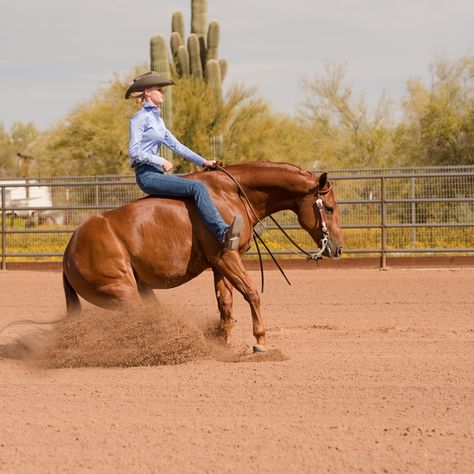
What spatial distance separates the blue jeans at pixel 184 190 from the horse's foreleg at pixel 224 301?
56cm

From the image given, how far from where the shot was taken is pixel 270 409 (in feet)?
18.0

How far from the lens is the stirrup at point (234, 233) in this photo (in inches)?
281

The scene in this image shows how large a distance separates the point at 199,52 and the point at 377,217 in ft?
52.8

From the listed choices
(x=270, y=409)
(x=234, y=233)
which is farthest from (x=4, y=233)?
(x=270, y=409)

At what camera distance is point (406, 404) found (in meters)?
5.59

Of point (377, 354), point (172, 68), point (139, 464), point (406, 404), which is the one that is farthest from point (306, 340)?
→ point (172, 68)

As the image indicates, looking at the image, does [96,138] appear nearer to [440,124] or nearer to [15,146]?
[440,124]

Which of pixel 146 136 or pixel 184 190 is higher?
pixel 146 136

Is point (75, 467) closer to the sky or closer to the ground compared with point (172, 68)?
closer to the ground

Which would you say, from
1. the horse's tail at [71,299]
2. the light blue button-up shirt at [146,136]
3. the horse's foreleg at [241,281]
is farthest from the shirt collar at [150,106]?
the horse's tail at [71,299]

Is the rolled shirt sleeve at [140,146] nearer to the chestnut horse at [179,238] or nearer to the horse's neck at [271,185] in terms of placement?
the chestnut horse at [179,238]

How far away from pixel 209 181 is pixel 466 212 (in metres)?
10.5

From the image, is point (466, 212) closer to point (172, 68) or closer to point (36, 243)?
point (36, 243)

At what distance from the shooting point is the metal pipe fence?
15.8 metres
